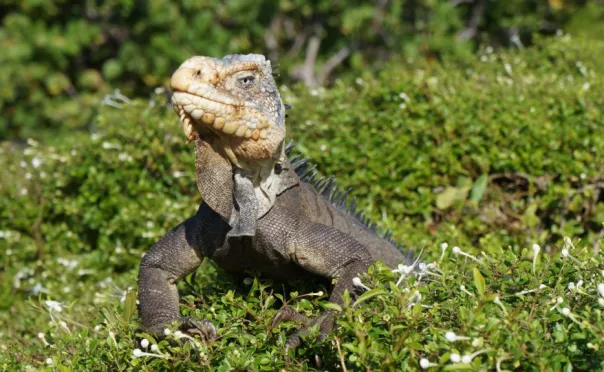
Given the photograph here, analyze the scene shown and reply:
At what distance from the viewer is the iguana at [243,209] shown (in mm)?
3074

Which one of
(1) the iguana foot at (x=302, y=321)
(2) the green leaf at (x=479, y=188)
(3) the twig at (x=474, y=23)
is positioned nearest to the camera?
(1) the iguana foot at (x=302, y=321)

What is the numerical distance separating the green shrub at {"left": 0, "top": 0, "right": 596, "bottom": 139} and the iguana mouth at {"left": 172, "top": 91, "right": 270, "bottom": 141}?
6.63 m

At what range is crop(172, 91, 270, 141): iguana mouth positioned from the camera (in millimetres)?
3023

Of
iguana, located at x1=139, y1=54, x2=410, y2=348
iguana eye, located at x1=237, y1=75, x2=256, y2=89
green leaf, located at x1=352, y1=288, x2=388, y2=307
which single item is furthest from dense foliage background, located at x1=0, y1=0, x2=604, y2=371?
iguana eye, located at x1=237, y1=75, x2=256, y2=89

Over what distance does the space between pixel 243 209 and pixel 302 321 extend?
474 mm

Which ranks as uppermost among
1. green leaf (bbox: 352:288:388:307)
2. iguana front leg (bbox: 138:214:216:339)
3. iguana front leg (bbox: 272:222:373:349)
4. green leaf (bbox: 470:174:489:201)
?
green leaf (bbox: 352:288:388:307)

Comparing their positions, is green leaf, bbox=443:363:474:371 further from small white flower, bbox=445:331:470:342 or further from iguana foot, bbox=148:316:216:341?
iguana foot, bbox=148:316:216:341

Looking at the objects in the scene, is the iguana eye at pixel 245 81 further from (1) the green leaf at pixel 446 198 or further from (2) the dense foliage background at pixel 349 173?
(1) the green leaf at pixel 446 198

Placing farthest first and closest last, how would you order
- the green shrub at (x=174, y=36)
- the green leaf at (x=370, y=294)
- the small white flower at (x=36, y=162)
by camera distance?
the green shrub at (x=174, y=36)
the small white flower at (x=36, y=162)
the green leaf at (x=370, y=294)

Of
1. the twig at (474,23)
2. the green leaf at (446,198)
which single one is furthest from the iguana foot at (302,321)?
the twig at (474,23)

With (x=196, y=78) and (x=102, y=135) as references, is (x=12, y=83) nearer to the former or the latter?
(x=102, y=135)

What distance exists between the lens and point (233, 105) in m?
3.08

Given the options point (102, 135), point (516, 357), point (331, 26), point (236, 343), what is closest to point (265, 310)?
point (236, 343)

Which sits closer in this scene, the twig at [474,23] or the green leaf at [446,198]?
the green leaf at [446,198]
